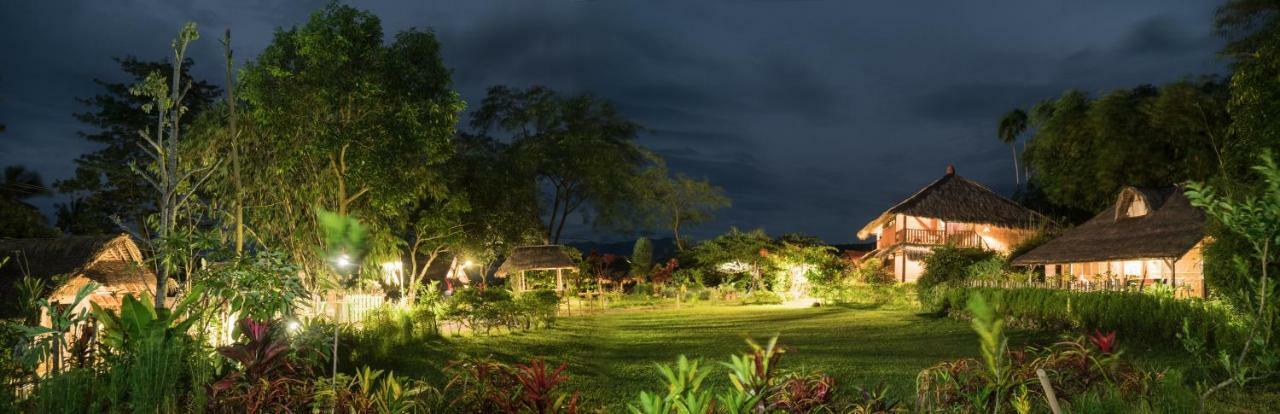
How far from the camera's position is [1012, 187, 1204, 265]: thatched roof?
23.0m

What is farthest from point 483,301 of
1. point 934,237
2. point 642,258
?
point 642,258

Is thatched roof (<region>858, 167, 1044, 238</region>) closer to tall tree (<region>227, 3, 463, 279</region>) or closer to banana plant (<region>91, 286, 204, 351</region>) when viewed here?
tall tree (<region>227, 3, 463, 279</region>)

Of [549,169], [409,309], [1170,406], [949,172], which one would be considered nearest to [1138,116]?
[949,172]

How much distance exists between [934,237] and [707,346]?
26798 mm

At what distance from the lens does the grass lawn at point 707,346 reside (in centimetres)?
960

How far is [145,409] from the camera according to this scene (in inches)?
183

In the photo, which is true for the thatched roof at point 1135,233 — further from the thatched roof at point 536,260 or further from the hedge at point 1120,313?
the thatched roof at point 536,260

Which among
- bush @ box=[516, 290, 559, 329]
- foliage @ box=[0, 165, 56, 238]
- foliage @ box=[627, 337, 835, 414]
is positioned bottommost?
bush @ box=[516, 290, 559, 329]

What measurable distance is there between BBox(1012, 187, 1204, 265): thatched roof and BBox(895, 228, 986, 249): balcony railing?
8657 mm


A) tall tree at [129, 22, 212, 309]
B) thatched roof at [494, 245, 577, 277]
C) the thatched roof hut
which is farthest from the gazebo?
tall tree at [129, 22, 212, 309]

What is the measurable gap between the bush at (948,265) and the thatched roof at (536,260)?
473 inches

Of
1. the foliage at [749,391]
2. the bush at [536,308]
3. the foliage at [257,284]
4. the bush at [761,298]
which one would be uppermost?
the foliage at [257,284]

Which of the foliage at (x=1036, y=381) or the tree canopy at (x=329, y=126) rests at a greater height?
the tree canopy at (x=329, y=126)

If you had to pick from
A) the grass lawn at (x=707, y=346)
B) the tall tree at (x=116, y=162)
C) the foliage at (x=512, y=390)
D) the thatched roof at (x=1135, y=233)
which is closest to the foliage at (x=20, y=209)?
the tall tree at (x=116, y=162)
